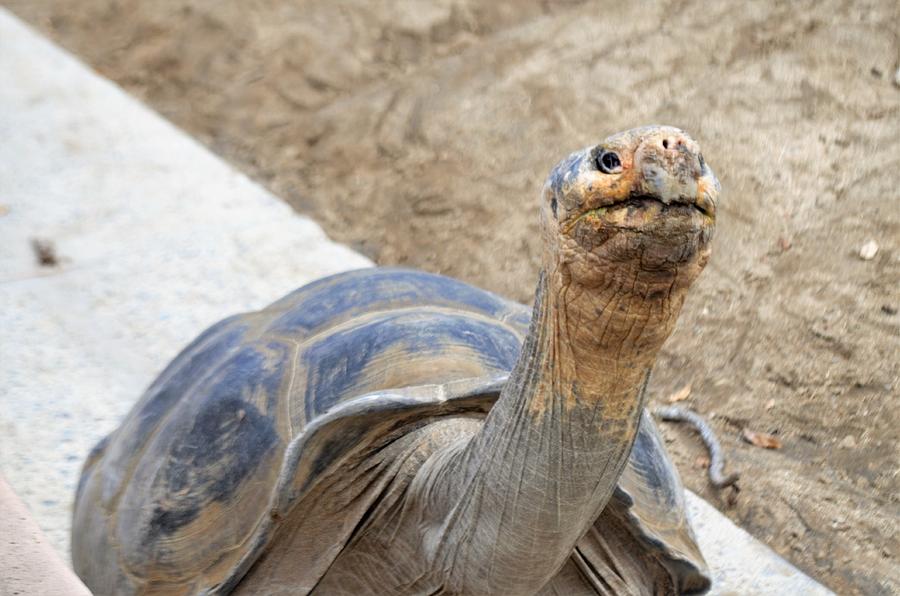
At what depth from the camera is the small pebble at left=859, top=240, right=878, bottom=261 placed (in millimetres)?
3750

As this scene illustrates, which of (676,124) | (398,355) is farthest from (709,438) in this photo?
(676,124)

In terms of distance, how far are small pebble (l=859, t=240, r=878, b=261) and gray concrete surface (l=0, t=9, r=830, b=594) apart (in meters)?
1.22

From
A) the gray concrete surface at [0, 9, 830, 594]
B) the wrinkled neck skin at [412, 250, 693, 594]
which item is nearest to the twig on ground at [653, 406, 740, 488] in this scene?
the gray concrete surface at [0, 9, 830, 594]

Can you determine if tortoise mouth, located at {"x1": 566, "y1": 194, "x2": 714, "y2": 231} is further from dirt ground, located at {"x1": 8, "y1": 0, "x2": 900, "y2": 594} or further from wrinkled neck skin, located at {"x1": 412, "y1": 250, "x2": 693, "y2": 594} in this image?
dirt ground, located at {"x1": 8, "y1": 0, "x2": 900, "y2": 594}

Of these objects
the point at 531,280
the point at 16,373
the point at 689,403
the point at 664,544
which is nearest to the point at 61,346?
the point at 16,373

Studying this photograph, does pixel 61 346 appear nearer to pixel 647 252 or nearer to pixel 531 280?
pixel 531 280

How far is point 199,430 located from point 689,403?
1731 mm

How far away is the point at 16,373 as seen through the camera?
3.52 m

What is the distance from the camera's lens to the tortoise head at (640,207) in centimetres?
130

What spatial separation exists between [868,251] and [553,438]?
255 cm

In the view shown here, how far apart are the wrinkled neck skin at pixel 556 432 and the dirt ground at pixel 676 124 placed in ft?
4.56

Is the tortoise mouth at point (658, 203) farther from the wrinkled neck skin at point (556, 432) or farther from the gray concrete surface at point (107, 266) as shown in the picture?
the gray concrete surface at point (107, 266)

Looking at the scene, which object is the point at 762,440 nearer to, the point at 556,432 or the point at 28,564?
the point at 556,432

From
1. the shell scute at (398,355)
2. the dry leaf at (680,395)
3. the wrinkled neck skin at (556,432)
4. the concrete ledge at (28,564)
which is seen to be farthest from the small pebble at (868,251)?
the concrete ledge at (28,564)
